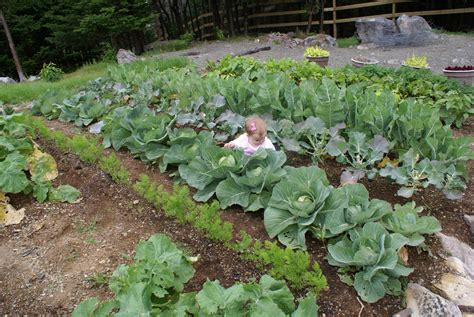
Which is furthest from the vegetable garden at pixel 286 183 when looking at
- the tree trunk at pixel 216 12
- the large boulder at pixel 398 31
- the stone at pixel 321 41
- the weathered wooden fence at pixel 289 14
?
the tree trunk at pixel 216 12

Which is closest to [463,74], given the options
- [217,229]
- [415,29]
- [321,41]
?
[217,229]

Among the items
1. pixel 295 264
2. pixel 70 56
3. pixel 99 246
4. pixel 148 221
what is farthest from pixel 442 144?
pixel 70 56

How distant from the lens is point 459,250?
8.70 ft

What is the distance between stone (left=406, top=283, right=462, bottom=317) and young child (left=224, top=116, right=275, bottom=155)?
1.53 metres

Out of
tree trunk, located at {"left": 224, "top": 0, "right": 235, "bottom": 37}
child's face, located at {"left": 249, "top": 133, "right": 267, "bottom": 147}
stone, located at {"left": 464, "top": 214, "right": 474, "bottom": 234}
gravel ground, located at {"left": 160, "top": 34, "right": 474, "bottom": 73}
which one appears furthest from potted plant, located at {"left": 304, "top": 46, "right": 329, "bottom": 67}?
tree trunk, located at {"left": 224, "top": 0, "right": 235, "bottom": 37}

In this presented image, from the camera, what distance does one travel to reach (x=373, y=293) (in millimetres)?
2207

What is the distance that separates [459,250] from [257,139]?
1.61 m

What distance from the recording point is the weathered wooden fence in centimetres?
1516

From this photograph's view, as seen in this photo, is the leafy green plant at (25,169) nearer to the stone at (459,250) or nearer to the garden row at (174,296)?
the garden row at (174,296)

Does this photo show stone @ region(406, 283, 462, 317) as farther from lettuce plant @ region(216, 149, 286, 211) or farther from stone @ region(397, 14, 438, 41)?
stone @ region(397, 14, 438, 41)

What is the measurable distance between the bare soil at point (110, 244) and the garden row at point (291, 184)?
0.13m

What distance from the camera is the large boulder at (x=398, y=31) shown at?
41.8 ft

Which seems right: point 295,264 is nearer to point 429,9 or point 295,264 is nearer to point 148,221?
point 148,221

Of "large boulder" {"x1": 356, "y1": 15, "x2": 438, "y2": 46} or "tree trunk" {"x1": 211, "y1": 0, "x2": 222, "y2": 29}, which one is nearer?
"large boulder" {"x1": 356, "y1": 15, "x2": 438, "y2": 46}
